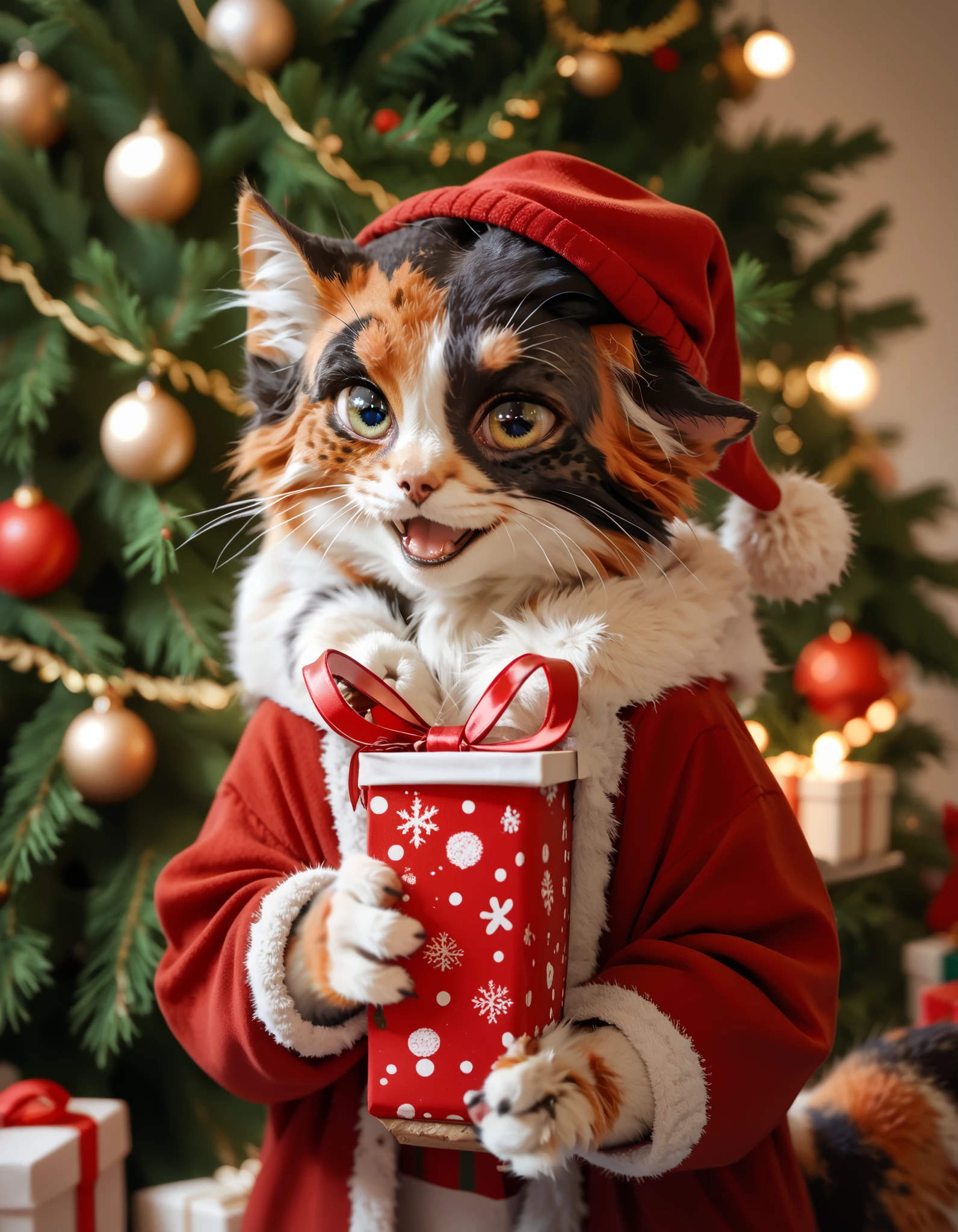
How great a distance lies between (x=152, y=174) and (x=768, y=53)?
2.90 feet

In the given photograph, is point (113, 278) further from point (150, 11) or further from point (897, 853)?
point (897, 853)

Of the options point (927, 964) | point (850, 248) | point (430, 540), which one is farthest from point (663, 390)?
point (927, 964)

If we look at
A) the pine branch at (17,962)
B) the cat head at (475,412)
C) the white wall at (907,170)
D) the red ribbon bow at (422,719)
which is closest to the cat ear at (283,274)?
the cat head at (475,412)

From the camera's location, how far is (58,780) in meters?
1.06

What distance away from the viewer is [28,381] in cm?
104

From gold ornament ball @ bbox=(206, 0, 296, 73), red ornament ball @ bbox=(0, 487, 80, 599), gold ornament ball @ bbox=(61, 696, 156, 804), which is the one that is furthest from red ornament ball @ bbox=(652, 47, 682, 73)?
gold ornament ball @ bbox=(61, 696, 156, 804)

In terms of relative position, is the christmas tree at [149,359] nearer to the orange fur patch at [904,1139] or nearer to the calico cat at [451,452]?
the calico cat at [451,452]

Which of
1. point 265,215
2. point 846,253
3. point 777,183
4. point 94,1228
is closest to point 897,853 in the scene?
point 846,253

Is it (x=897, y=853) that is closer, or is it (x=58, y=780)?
(x=58, y=780)

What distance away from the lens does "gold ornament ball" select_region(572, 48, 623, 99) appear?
124 centimetres

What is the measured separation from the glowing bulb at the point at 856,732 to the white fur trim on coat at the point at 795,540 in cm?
73

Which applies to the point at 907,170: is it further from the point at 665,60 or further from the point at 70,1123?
the point at 70,1123

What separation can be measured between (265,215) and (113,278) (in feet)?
1.34

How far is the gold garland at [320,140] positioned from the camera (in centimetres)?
102
